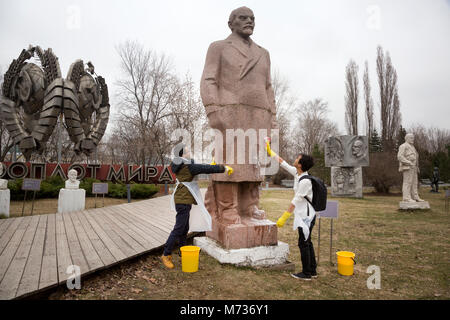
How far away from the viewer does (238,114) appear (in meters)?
3.84

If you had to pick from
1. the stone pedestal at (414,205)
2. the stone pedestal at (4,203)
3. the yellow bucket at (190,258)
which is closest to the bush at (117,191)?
the stone pedestal at (4,203)

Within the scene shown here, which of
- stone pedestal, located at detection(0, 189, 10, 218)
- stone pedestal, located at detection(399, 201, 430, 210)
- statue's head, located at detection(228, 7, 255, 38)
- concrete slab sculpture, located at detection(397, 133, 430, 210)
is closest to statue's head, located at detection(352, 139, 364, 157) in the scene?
concrete slab sculpture, located at detection(397, 133, 430, 210)

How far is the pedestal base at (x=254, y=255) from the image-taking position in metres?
3.55

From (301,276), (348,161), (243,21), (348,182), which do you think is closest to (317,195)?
(301,276)

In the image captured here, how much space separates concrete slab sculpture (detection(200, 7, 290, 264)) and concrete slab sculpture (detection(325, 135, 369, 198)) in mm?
13091

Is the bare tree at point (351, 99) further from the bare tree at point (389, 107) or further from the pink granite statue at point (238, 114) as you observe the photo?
the pink granite statue at point (238, 114)

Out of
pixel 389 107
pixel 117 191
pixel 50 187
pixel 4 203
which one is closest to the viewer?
pixel 4 203

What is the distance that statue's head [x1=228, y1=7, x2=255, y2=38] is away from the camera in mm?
4060

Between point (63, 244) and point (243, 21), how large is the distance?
13.8 ft

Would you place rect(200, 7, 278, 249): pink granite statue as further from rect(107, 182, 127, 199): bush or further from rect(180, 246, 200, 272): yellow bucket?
rect(107, 182, 127, 199): bush

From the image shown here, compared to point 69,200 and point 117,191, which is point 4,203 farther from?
point 117,191
